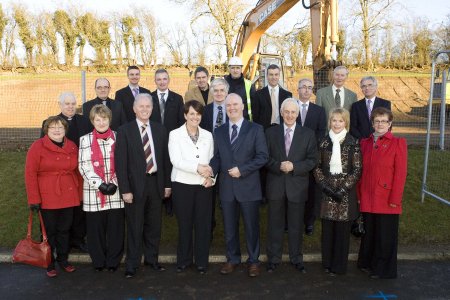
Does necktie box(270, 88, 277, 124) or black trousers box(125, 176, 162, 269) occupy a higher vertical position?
necktie box(270, 88, 277, 124)

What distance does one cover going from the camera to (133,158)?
457 centimetres

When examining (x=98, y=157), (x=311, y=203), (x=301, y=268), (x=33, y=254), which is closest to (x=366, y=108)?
(x=311, y=203)

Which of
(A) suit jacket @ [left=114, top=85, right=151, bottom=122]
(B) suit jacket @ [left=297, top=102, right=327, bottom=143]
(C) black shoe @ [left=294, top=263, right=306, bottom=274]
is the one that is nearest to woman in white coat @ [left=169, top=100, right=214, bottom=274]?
(C) black shoe @ [left=294, top=263, right=306, bottom=274]

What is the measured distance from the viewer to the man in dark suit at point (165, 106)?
5.86 metres

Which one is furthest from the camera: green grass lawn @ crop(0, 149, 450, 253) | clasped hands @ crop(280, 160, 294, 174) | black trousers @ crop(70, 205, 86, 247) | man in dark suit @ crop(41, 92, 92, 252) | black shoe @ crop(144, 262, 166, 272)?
green grass lawn @ crop(0, 149, 450, 253)

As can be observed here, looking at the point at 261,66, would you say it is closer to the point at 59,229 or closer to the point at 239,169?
the point at 239,169

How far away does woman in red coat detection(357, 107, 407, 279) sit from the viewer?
4438mm

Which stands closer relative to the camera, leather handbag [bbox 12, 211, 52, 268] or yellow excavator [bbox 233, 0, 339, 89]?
leather handbag [bbox 12, 211, 52, 268]

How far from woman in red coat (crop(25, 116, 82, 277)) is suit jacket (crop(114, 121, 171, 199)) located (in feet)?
2.07

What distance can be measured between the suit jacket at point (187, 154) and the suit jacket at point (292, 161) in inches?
30.0

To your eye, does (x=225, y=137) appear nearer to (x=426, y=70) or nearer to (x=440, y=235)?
(x=440, y=235)

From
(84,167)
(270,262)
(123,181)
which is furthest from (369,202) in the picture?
(84,167)

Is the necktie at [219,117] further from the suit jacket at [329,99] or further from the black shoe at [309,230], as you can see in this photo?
the black shoe at [309,230]

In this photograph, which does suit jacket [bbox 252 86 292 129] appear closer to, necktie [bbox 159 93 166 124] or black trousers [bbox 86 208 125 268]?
necktie [bbox 159 93 166 124]
